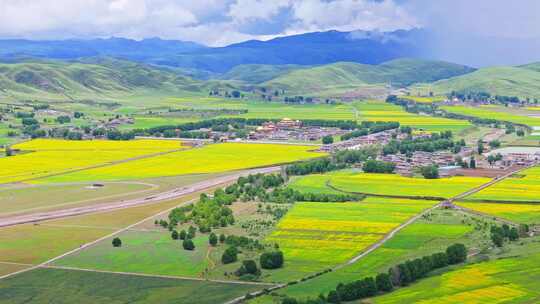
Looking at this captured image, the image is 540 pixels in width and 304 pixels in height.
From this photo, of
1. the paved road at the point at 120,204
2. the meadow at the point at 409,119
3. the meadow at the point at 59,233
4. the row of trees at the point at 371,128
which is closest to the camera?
the meadow at the point at 59,233

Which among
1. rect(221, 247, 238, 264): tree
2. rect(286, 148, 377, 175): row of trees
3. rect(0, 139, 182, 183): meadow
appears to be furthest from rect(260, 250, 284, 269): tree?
rect(0, 139, 182, 183): meadow

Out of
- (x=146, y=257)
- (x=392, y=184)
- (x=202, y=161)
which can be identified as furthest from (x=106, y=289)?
(x=202, y=161)

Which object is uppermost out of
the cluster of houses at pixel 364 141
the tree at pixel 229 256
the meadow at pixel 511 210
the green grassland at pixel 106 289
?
the cluster of houses at pixel 364 141

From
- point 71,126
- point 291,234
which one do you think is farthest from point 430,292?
point 71,126

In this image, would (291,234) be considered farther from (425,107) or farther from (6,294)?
(425,107)

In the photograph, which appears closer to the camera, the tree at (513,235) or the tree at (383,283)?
the tree at (383,283)

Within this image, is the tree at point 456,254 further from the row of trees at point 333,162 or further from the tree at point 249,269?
the row of trees at point 333,162

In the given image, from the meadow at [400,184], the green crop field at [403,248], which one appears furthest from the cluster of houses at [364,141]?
the green crop field at [403,248]
